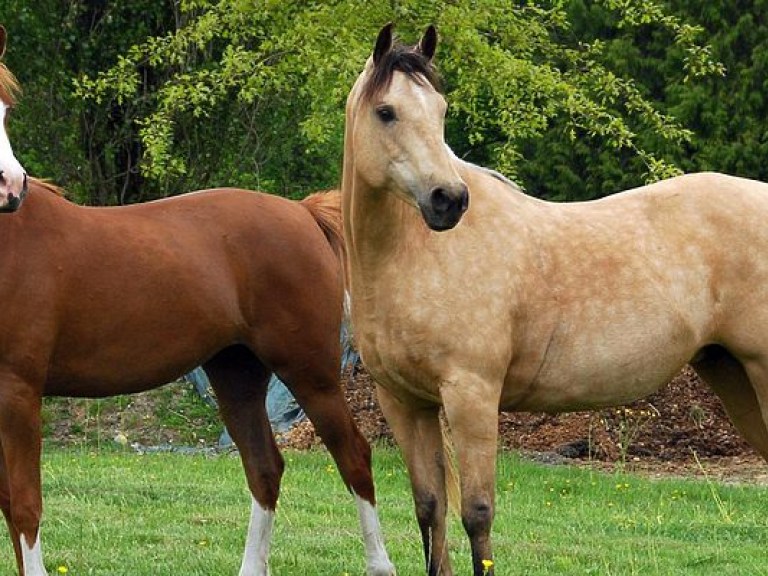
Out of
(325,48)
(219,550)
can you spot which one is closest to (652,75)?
(325,48)

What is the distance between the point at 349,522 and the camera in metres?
7.73

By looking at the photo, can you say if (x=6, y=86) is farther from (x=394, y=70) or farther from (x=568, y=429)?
(x=568, y=429)

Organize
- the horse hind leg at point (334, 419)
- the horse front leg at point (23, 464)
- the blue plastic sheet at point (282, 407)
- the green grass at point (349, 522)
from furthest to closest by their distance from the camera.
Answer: the blue plastic sheet at point (282, 407), the green grass at point (349, 522), the horse hind leg at point (334, 419), the horse front leg at point (23, 464)

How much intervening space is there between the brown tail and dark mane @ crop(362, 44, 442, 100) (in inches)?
60.6

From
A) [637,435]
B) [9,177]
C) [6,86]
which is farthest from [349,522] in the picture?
[637,435]

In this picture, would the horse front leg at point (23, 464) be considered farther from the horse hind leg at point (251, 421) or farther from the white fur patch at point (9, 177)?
the horse hind leg at point (251, 421)

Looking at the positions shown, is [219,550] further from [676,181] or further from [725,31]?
[725,31]

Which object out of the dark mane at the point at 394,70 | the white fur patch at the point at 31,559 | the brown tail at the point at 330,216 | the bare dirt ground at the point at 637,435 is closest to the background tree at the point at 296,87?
the bare dirt ground at the point at 637,435

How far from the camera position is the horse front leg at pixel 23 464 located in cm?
554

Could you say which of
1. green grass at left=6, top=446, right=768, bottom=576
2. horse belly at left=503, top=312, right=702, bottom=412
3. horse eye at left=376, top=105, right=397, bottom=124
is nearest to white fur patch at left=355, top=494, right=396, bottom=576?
green grass at left=6, top=446, right=768, bottom=576

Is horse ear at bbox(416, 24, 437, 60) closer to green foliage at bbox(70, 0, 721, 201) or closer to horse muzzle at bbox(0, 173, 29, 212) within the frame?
horse muzzle at bbox(0, 173, 29, 212)

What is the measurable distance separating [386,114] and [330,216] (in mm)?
1662

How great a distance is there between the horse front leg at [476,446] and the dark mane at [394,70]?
1.08m

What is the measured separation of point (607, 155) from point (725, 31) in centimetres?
194
